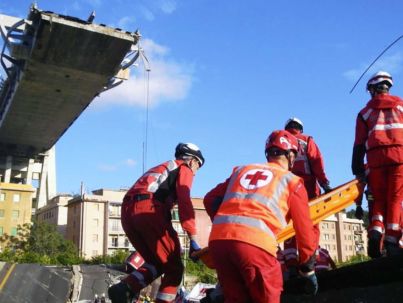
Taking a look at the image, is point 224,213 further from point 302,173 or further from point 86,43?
point 86,43

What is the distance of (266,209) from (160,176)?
2.09m

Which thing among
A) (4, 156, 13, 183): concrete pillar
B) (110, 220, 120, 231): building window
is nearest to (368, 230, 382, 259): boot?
(110, 220, 120, 231): building window

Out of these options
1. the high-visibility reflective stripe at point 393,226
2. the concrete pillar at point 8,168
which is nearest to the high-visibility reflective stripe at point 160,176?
the high-visibility reflective stripe at point 393,226

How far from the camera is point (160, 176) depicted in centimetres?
538

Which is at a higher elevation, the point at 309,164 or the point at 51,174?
the point at 51,174

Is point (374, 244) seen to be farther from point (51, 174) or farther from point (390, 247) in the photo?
point (51, 174)

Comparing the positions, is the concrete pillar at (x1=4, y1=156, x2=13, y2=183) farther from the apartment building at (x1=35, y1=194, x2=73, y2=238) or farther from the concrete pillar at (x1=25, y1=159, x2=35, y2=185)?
the apartment building at (x1=35, y1=194, x2=73, y2=238)

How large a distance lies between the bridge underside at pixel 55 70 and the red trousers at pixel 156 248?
169 feet

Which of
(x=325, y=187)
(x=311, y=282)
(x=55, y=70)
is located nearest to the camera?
(x=311, y=282)

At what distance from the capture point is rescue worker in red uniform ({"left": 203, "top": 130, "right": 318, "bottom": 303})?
3297 millimetres

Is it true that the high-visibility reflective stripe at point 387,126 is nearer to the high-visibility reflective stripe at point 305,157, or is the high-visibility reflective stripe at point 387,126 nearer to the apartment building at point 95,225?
the high-visibility reflective stripe at point 305,157

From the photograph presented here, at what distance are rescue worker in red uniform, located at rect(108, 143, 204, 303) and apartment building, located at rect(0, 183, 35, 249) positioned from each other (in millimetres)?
86492

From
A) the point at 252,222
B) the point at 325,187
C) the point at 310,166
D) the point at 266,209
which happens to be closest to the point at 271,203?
the point at 266,209

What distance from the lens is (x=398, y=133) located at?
533cm
